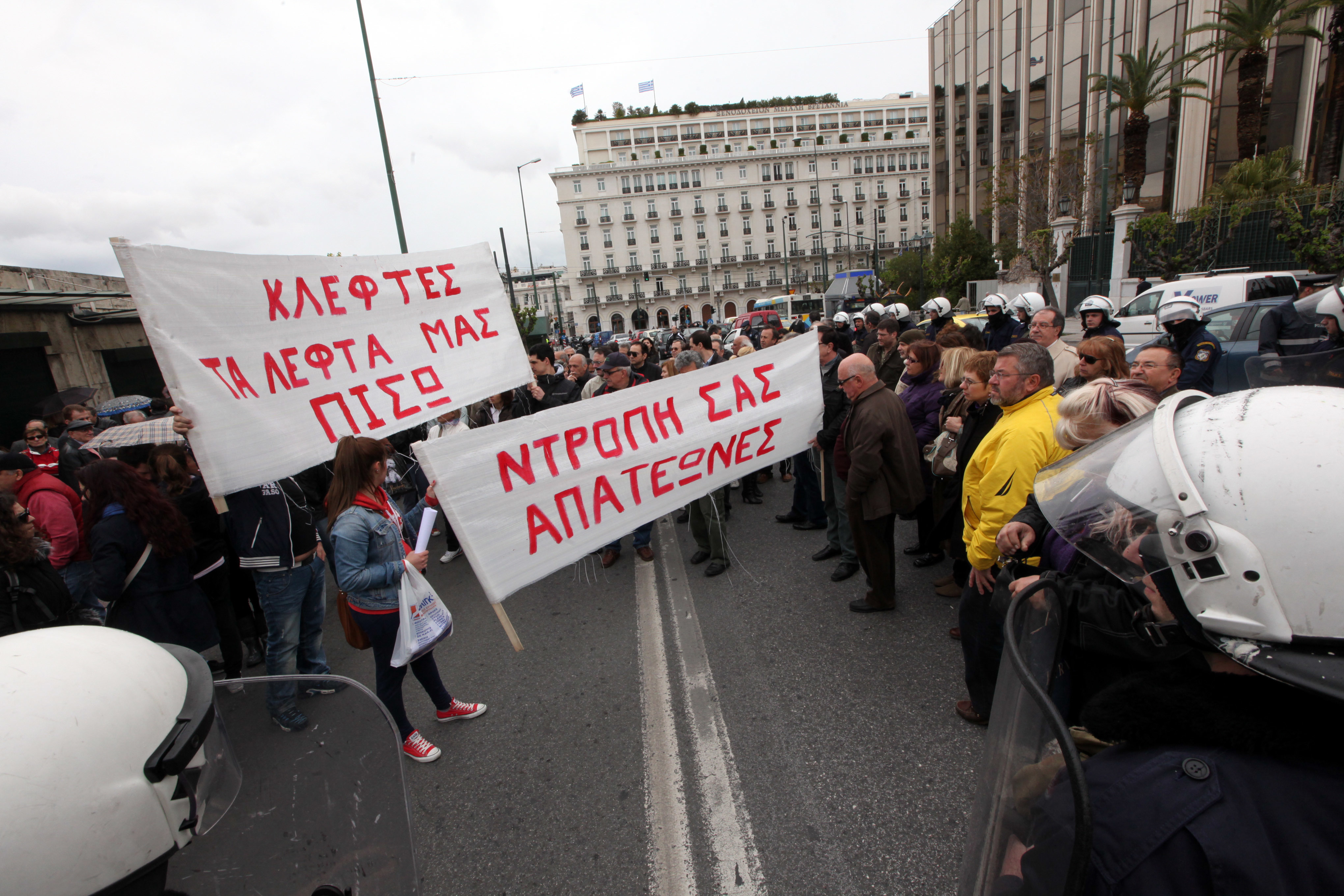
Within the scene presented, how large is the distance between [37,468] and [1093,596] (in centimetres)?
592

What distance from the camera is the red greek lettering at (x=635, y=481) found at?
11.5ft

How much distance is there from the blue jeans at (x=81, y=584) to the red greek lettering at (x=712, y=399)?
3574 millimetres

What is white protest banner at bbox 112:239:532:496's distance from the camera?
118 inches

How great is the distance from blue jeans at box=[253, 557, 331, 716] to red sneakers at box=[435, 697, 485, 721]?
68 cm

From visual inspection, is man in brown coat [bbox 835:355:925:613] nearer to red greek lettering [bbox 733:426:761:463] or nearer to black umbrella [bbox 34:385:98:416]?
red greek lettering [bbox 733:426:761:463]

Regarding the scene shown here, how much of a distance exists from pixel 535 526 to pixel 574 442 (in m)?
0.49

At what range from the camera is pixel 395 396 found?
3.88 m

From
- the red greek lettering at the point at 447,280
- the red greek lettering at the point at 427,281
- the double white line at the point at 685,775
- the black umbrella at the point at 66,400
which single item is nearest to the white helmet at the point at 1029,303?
the double white line at the point at 685,775

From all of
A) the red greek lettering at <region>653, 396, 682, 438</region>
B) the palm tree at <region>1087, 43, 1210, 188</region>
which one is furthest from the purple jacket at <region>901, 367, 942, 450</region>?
the palm tree at <region>1087, 43, 1210, 188</region>

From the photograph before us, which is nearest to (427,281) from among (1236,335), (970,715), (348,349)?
(348,349)

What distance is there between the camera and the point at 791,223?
7644cm

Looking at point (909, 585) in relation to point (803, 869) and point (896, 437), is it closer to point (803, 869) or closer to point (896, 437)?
point (896, 437)

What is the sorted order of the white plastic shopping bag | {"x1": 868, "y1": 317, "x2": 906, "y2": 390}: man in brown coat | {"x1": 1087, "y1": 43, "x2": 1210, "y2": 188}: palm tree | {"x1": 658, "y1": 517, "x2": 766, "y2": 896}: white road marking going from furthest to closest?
{"x1": 1087, "y1": 43, "x2": 1210, "y2": 188}: palm tree
{"x1": 868, "y1": 317, "x2": 906, "y2": 390}: man in brown coat
the white plastic shopping bag
{"x1": 658, "y1": 517, "x2": 766, "y2": 896}: white road marking

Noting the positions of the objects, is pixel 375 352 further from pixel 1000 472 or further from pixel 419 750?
pixel 1000 472
